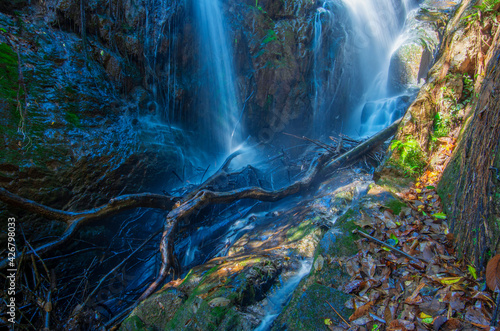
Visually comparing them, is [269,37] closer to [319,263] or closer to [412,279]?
[319,263]

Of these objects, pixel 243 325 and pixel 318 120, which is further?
pixel 318 120

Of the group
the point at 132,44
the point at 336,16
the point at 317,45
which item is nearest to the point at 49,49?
the point at 132,44

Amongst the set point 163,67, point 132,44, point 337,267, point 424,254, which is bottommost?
point 337,267

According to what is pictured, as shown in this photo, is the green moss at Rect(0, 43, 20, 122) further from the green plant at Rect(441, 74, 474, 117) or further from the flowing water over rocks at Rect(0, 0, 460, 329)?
the green plant at Rect(441, 74, 474, 117)

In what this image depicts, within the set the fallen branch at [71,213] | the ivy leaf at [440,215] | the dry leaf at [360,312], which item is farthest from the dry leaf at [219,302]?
the fallen branch at [71,213]

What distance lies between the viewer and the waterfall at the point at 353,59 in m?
11.0

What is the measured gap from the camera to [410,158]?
414 centimetres

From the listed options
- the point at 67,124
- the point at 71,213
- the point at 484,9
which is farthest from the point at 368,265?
the point at 67,124

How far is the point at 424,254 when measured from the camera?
221 cm

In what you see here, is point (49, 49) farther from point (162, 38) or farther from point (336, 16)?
point (336, 16)

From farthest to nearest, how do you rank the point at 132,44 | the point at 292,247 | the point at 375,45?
the point at 375,45
the point at 132,44
the point at 292,247

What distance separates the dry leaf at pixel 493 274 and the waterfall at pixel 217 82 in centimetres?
859

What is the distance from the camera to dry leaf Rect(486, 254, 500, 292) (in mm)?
1564

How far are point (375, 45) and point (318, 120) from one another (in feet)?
24.9
